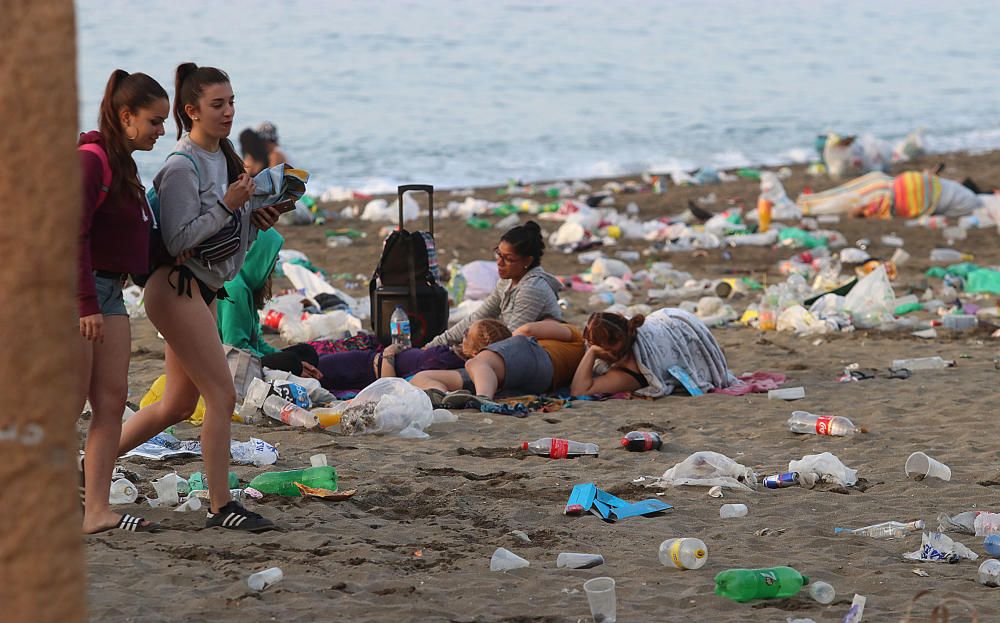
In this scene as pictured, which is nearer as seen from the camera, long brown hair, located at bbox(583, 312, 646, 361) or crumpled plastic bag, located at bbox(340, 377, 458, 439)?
crumpled plastic bag, located at bbox(340, 377, 458, 439)

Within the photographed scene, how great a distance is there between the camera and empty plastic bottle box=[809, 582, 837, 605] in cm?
353

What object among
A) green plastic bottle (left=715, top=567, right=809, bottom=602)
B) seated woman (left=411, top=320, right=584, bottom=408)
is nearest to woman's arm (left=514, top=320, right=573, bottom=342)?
seated woman (left=411, top=320, right=584, bottom=408)

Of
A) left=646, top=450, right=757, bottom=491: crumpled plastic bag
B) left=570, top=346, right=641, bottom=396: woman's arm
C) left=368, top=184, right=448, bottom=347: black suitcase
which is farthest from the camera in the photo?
left=368, top=184, right=448, bottom=347: black suitcase

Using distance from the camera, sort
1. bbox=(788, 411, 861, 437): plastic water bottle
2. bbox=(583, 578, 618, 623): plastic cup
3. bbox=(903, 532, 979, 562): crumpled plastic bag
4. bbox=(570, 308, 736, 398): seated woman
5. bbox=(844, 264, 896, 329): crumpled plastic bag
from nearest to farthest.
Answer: bbox=(583, 578, 618, 623): plastic cup < bbox=(903, 532, 979, 562): crumpled plastic bag < bbox=(788, 411, 861, 437): plastic water bottle < bbox=(570, 308, 736, 398): seated woman < bbox=(844, 264, 896, 329): crumpled plastic bag

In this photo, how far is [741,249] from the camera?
39.0ft

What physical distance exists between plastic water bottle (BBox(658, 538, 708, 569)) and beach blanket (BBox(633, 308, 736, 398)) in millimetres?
2895

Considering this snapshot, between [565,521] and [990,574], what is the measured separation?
1.42 metres

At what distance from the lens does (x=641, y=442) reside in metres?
5.56

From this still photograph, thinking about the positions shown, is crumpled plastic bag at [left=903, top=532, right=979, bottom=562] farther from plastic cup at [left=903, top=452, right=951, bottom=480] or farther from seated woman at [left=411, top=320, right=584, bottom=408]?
seated woman at [left=411, top=320, right=584, bottom=408]

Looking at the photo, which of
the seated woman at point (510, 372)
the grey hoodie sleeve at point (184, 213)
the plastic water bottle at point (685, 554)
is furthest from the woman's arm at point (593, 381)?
the grey hoodie sleeve at point (184, 213)

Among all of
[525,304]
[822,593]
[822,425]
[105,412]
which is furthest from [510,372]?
[822,593]

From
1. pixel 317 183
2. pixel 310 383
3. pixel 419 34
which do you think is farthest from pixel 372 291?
pixel 419 34

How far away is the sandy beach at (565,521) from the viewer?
137 inches

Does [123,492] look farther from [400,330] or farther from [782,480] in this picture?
[400,330]
